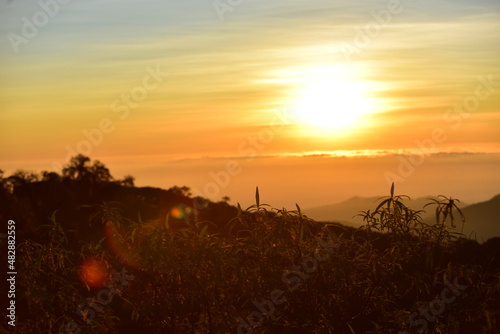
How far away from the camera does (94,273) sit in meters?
9.61

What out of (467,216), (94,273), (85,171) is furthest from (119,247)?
(467,216)

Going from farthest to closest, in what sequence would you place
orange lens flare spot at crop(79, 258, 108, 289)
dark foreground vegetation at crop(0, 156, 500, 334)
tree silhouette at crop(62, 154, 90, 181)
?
1. tree silhouette at crop(62, 154, 90, 181)
2. orange lens flare spot at crop(79, 258, 108, 289)
3. dark foreground vegetation at crop(0, 156, 500, 334)

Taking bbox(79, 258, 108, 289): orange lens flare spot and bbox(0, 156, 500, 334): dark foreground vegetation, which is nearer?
bbox(0, 156, 500, 334): dark foreground vegetation

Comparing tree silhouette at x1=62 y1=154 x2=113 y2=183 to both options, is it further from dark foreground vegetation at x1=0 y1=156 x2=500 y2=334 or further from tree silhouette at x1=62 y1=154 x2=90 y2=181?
dark foreground vegetation at x1=0 y1=156 x2=500 y2=334

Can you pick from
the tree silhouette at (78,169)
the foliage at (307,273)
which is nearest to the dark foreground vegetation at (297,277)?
the foliage at (307,273)

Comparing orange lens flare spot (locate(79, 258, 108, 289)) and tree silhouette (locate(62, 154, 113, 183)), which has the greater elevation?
tree silhouette (locate(62, 154, 113, 183))

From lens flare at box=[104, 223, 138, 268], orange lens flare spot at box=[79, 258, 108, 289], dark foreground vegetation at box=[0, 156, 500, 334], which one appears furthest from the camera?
orange lens flare spot at box=[79, 258, 108, 289]

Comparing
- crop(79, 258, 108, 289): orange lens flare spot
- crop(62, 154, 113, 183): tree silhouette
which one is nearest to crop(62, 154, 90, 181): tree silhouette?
crop(62, 154, 113, 183): tree silhouette

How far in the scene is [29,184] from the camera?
28250 mm

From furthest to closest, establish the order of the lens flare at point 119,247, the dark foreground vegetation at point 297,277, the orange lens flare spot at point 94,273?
the orange lens flare spot at point 94,273, the lens flare at point 119,247, the dark foreground vegetation at point 297,277

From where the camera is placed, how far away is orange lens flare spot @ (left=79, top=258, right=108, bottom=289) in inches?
375

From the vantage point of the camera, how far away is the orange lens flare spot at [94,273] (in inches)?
375

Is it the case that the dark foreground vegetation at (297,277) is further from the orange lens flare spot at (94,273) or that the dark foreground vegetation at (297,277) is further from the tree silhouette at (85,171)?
the tree silhouette at (85,171)

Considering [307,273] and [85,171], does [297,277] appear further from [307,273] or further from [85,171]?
[85,171]
